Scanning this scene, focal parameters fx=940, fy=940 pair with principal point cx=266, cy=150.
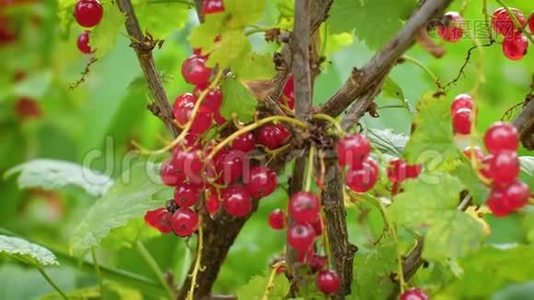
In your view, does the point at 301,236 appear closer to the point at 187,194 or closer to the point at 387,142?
the point at 187,194

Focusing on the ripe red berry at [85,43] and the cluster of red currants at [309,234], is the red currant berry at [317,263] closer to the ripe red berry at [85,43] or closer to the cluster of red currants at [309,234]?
the cluster of red currants at [309,234]

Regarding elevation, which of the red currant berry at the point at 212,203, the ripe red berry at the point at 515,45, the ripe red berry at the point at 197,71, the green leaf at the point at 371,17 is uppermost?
the green leaf at the point at 371,17

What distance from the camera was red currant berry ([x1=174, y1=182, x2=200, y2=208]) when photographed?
956 mm

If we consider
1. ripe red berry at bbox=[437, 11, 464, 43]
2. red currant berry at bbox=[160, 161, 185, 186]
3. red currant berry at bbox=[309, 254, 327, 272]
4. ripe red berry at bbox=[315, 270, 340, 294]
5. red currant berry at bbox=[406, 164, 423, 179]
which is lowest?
ripe red berry at bbox=[315, 270, 340, 294]

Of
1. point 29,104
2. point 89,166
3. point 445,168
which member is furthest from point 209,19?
point 29,104

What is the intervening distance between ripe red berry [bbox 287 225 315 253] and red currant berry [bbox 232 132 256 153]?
13cm

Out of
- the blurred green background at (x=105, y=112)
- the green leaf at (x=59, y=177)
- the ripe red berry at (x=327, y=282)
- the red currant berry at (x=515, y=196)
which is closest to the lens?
the red currant berry at (x=515, y=196)

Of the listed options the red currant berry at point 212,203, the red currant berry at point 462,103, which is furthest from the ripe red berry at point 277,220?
the red currant berry at point 462,103

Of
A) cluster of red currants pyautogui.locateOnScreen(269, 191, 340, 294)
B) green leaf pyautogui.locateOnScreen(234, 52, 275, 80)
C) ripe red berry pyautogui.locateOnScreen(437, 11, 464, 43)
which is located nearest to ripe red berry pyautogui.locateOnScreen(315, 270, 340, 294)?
cluster of red currants pyautogui.locateOnScreen(269, 191, 340, 294)

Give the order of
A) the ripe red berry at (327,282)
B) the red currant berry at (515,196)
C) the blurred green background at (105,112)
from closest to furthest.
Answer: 1. the red currant berry at (515,196)
2. the ripe red berry at (327,282)
3. the blurred green background at (105,112)

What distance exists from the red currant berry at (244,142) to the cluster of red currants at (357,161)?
122mm

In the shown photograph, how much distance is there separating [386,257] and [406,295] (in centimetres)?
19

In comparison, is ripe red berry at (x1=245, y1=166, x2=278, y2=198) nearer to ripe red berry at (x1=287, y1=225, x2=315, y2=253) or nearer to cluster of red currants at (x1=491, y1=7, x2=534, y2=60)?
ripe red berry at (x1=287, y1=225, x2=315, y2=253)

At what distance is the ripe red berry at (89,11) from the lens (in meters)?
1.05
